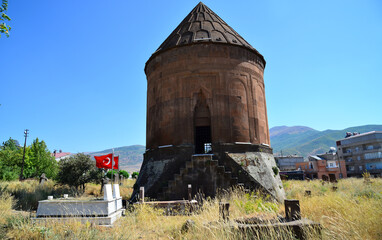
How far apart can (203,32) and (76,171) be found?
53.9 feet

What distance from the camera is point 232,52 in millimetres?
16484

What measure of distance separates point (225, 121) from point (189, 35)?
6.83m

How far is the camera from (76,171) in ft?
71.7

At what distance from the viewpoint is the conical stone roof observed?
16641mm

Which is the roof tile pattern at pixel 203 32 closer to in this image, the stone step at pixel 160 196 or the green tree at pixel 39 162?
the stone step at pixel 160 196

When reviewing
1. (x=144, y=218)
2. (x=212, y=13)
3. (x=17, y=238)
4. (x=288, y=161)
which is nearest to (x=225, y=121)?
(x=144, y=218)

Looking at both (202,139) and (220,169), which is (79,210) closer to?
(220,169)

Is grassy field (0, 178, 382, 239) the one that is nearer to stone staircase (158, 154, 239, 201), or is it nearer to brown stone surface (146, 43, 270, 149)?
stone staircase (158, 154, 239, 201)

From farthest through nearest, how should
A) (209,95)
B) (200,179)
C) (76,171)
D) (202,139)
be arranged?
(76,171) → (202,139) → (209,95) → (200,179)

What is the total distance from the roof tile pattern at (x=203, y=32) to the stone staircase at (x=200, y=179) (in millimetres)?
8252

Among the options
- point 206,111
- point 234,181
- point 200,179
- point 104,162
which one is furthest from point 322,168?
point 104,162

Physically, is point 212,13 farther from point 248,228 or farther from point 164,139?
point 248,228

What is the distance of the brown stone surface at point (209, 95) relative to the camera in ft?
50.4

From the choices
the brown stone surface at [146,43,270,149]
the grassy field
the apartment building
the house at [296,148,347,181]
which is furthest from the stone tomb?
the apartment building
